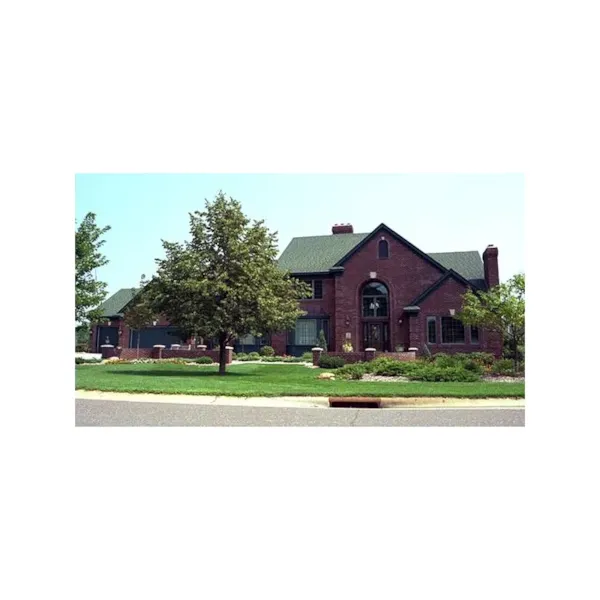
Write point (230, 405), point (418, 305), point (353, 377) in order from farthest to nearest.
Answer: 1. point (418, 305)
2. point (353, 377)
3. point (230, 405)

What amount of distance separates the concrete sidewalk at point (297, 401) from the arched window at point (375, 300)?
1603 cm

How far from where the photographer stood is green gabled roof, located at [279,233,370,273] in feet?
104

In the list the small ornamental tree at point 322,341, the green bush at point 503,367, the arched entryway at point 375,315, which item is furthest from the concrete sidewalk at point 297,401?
the arched entryway at point 375,315

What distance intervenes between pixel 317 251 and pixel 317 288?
2.58 meters

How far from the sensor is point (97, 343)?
31.2m

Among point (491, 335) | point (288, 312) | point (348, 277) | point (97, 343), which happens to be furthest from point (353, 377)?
point (97, 343)

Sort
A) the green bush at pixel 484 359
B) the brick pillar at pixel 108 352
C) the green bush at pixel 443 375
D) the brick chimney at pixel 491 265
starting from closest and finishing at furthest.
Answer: the green bush at pixel 443 375 → the green bush at pixel 484 359 → the brick pillar at pixel 108 352 → the brick chimney at pixel 491 265

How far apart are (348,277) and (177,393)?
17527mm

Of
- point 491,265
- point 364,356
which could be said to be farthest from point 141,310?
point 491,265

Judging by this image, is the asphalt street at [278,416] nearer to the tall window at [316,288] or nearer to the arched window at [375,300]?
the arched window at [375,300]

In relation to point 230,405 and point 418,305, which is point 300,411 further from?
point 418,305

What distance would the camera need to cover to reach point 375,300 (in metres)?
30.3

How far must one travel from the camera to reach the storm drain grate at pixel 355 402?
44.9 ft

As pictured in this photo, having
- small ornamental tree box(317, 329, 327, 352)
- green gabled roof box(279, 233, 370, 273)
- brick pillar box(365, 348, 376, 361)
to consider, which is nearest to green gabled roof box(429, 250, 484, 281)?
green gabled roof box(279, 233, 370, 273)
